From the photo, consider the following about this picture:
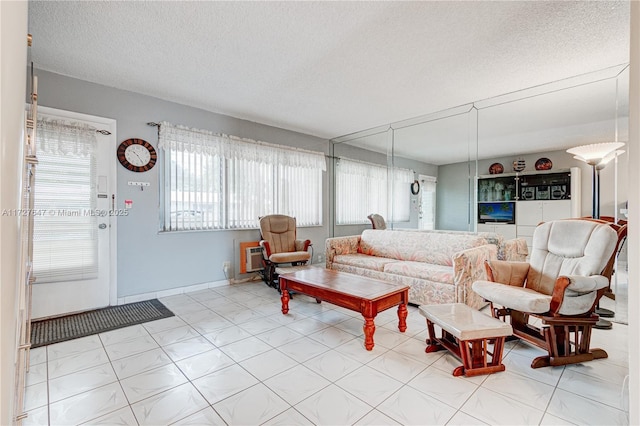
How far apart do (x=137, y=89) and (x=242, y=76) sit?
4.45ft

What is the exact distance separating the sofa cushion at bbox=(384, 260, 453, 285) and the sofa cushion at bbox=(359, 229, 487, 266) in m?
0.15

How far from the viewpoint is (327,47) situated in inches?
97.2

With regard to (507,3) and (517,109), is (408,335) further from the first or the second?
(517,109)

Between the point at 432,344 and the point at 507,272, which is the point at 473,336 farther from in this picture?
the point at 507,272

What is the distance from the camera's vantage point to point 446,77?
303 centimetres

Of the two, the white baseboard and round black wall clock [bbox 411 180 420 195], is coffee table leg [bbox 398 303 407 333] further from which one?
round black wall clock [bbox 411 180 420 195]

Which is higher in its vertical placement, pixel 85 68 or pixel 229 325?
pixel 85 68

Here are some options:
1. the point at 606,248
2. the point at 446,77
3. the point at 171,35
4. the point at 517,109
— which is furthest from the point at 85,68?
the point at 517,109

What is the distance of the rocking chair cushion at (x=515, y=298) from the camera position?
196 centimetres

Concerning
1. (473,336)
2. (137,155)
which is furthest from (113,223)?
(473,336)

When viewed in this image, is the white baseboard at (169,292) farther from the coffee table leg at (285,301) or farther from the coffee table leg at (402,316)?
the coffee table leg at (402,316)

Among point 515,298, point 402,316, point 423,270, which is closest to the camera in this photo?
point 515,298

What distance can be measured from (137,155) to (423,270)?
360 cm

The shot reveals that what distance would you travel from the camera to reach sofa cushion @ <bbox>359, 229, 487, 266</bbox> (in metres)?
3.45
